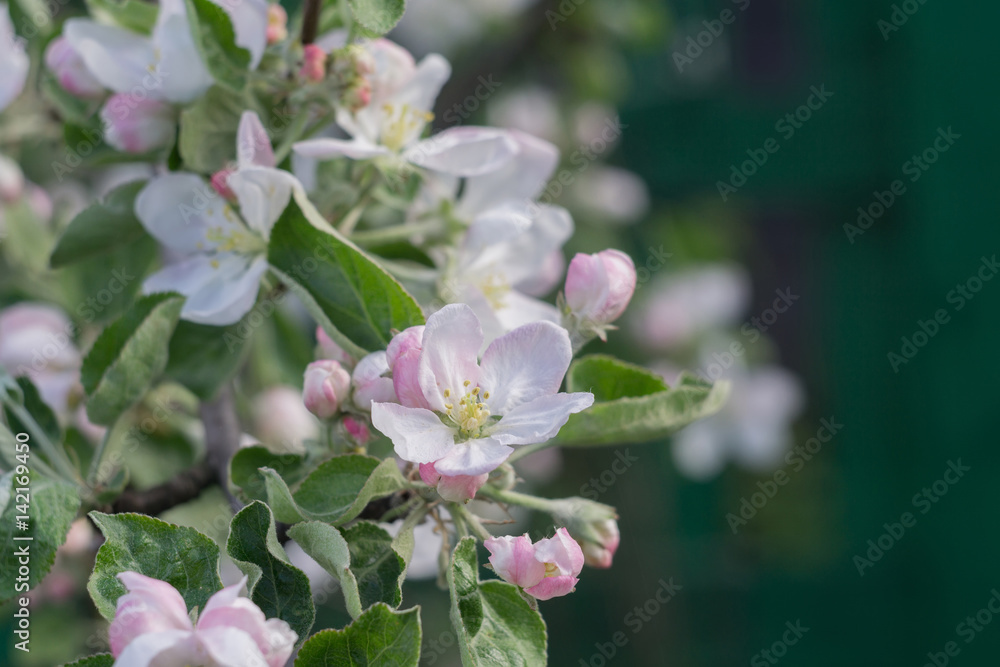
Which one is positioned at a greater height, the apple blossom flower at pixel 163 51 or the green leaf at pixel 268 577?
the apple blossom flower at pixel 163 51

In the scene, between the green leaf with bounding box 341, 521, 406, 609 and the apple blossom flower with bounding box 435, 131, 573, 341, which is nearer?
the green leaf with bounding box 341, 521, 406, 609

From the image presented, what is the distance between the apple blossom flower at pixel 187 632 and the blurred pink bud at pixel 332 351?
249 mm

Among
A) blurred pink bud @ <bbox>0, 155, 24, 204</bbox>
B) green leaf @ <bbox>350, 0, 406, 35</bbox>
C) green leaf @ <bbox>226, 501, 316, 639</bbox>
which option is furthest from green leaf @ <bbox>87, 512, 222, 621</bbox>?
blurred pink bud @ <bbox>0, 155, 24, 204</bbox>

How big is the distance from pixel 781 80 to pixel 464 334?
8.80ft

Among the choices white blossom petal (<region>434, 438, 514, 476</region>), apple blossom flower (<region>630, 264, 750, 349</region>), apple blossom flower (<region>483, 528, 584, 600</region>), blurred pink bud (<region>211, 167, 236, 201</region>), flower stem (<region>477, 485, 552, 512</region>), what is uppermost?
white blossom petal (<region>434, 438, 514, 476</region>)

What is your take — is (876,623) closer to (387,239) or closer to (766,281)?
(766,281)

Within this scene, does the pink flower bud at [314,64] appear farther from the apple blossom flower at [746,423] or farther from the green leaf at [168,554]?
the apple blossom flower at [746,423]

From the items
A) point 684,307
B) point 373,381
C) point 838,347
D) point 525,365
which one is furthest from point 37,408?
point 838,347

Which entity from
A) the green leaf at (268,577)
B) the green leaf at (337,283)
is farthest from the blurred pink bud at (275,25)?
the green leaf at (268,577)

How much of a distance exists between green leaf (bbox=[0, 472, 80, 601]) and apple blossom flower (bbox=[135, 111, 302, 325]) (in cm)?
16

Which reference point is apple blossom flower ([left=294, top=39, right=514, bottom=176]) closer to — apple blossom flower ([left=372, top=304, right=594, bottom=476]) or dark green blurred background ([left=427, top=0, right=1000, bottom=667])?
apple blossom flower ([left=372, top=304, right=594, bottom=476])

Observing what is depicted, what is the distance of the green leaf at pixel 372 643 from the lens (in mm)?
519

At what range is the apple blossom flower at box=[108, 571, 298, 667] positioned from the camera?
468 millimetres

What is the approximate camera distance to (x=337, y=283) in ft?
2.21
